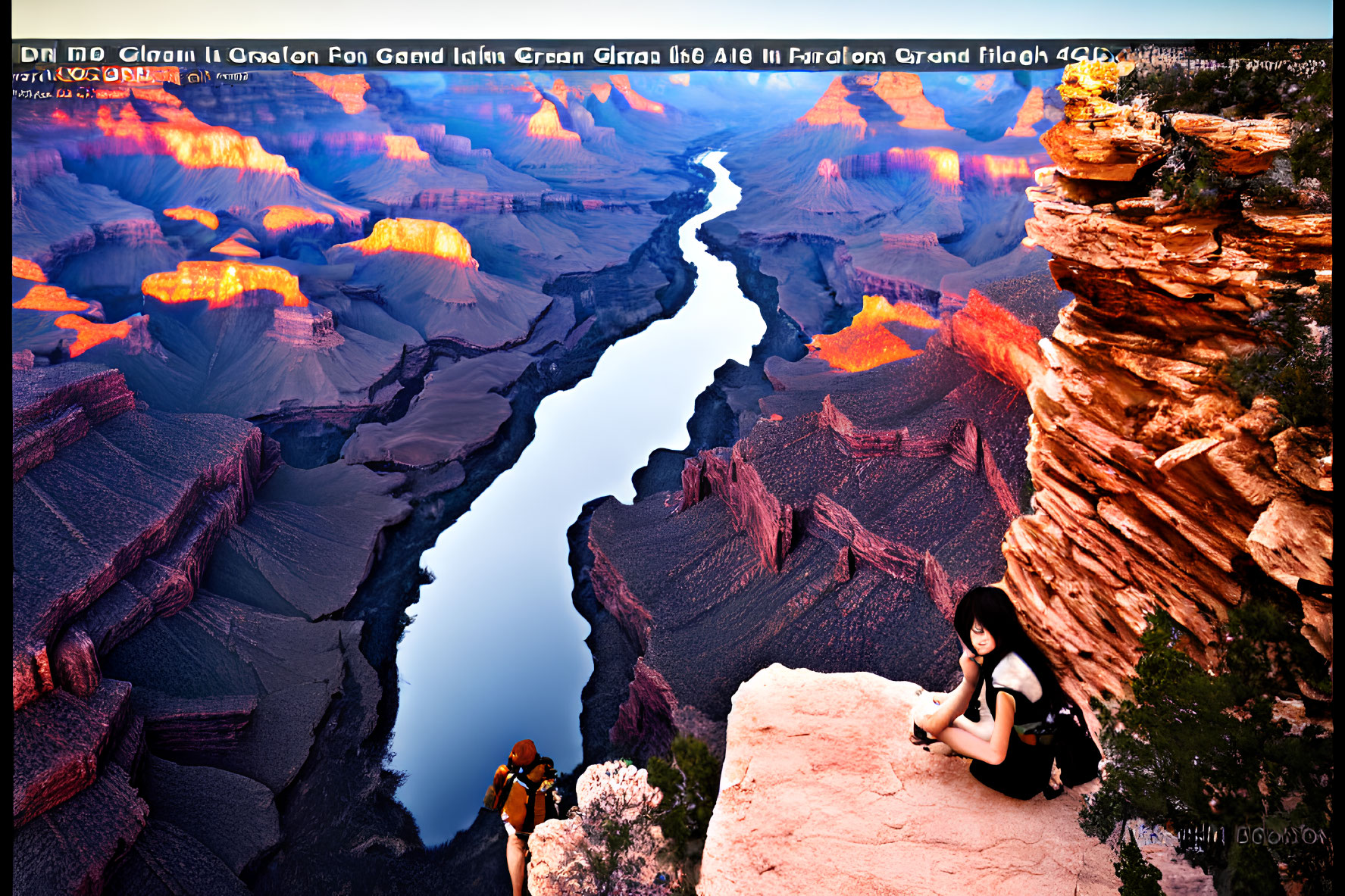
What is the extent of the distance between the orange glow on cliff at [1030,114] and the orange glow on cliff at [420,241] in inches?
1801

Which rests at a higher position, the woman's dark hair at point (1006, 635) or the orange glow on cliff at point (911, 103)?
the orange glow on cliff at point (911, 103)

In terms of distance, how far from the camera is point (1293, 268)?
220 inches

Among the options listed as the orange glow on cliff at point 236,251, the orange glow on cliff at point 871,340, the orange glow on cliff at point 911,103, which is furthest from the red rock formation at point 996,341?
the orange glow on cliff at point 911,103

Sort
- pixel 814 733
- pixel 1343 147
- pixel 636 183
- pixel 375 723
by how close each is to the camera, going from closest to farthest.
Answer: pixel 1343 147, pixel 814 733, pixel 375 723, pixel 636 183

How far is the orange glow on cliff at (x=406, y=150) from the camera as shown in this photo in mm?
74000

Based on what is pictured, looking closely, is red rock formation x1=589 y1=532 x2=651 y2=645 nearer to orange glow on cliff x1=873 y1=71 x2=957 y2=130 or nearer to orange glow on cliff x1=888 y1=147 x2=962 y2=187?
orange glow on cliff x1=888 y1=147 x2=962 y2=187

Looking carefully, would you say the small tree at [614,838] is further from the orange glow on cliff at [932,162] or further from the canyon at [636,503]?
the orange glow on cliff at [932,162]

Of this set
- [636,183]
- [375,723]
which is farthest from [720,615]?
[636,183]

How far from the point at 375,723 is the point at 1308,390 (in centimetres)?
1583

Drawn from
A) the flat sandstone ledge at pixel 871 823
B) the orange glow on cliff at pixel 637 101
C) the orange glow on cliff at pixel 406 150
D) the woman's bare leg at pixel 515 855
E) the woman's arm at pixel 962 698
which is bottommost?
the woman's bare leg at pixel 515 855

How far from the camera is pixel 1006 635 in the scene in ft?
20.1

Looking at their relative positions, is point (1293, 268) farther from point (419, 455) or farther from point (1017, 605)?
point (419, 455)

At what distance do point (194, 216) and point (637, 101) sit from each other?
5747cm

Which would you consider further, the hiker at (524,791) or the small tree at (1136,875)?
the hiker at (524,791)
